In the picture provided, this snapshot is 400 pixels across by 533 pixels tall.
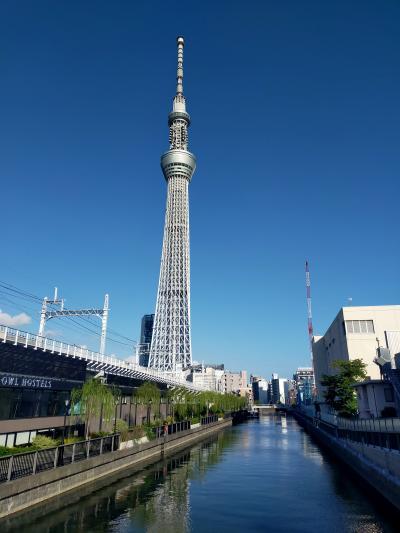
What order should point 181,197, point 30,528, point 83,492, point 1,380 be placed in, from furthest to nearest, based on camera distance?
1. point 181,197
2. point 1,380
3. point 83,492
4. point 30,528

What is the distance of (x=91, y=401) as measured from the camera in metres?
36.6

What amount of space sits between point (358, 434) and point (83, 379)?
1168 inches

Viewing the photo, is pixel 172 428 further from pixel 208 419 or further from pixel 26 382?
Answer: pixel 208 419

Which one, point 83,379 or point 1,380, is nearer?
point 1,380

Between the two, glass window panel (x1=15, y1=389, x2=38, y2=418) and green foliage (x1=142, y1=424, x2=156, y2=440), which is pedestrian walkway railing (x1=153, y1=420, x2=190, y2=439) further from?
glass window panel (x1=15, y1=389, x2=38, y2=418)

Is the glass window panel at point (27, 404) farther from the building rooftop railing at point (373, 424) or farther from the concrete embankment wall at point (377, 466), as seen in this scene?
the building rooftop railing at point (373, 424)

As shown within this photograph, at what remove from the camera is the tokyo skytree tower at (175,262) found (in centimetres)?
13400

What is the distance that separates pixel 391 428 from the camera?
2552 cm

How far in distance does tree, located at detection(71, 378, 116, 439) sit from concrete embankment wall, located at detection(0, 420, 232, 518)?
4.65 m

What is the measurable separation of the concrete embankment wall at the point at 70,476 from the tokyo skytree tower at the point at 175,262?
87039 mm

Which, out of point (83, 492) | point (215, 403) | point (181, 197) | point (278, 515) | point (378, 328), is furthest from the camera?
point (181, 197)

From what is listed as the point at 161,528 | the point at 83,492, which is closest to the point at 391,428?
the point at 161,528

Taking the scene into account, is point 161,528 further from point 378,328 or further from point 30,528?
point 378,328

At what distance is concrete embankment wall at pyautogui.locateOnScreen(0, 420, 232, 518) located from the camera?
19.3 metres
